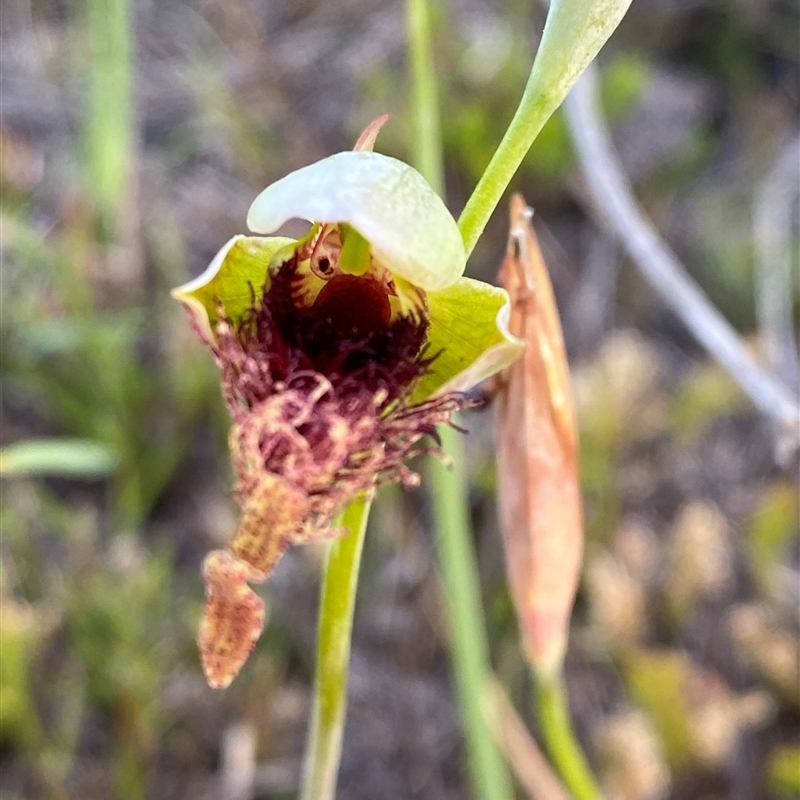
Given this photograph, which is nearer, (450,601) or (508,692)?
(450,601)

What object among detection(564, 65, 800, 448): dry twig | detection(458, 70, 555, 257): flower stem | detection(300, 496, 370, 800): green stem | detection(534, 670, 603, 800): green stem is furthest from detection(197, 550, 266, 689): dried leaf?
detection(564, 65, 800, 448): dry twig

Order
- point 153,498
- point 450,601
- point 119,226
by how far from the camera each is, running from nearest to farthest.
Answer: point 450,601, point 153,498, point 119,226

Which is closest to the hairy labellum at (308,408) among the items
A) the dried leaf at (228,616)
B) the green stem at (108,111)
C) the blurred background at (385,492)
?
the dried leaf at (228,616)

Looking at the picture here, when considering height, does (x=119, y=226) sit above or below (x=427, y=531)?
above

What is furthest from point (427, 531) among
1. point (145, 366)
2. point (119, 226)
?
point (119, 226)

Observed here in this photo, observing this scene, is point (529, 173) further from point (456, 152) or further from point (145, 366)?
point (145, 366)

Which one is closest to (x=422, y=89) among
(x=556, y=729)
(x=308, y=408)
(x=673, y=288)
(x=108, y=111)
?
(x=673, y=288)

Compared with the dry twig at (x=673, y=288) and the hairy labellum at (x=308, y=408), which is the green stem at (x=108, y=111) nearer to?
the dry twig at (x=673, y=288)

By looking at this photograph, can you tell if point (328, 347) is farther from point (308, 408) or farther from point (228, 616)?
point (228, 616)
